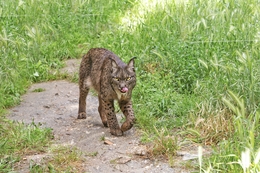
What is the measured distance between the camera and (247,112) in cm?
624

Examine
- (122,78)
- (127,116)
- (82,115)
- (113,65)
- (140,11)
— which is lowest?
(82,115)

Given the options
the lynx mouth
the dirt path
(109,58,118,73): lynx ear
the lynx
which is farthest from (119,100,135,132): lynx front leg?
(109,58,118,73): lynx ear

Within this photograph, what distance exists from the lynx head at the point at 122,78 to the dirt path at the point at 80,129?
0.59m

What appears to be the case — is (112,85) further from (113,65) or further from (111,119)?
Result: (111,119)

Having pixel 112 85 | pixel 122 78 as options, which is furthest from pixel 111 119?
pixel 122 78

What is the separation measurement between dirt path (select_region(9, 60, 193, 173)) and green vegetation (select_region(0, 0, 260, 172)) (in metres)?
0.22

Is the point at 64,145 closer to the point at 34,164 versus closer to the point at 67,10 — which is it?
the point at 34,164

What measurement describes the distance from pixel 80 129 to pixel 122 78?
1.07 metres

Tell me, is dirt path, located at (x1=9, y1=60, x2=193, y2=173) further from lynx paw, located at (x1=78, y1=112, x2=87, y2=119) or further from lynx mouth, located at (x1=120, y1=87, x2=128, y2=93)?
lynx mouth, located at (x1=120, y1=87, x2=128, y2=93)

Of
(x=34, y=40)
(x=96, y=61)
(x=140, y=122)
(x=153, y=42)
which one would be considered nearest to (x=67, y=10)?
(x=34, y=40)

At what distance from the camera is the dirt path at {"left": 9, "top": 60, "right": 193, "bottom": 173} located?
5.79 m

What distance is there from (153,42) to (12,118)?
102 inches

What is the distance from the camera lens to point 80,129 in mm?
7117

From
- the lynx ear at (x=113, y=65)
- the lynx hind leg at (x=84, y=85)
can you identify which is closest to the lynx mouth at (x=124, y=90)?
the lynx ear at (x=113, y=65)
